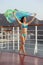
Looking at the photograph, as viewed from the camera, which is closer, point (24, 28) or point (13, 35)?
point (24, 28)

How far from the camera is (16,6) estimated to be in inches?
176

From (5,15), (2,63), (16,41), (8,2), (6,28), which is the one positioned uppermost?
(8,2)

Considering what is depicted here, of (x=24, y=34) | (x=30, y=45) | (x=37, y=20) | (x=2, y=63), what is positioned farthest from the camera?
(x=30, y=45)

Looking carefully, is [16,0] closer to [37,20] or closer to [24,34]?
[37,20]

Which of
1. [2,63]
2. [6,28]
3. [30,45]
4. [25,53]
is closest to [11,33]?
[6,28]

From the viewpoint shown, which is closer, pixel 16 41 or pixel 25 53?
pixel 25 53

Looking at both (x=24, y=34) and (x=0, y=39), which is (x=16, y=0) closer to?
(x=0, y=39)

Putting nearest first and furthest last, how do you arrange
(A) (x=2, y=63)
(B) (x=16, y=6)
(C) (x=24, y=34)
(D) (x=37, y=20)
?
1. (A) (x=2, y=63)
2. (C) (x=24, y=34)
3. (D) (x=37, y=20)
4. (B) (x=16, y=6)

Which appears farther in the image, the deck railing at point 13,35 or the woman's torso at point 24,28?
the deck railing at point 13,35

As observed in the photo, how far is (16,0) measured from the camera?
4598mm

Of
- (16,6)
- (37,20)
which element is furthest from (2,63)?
(16,6)

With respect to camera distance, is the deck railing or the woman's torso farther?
the deck railing

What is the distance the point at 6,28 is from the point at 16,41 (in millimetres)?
316

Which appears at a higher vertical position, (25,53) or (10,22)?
(10,22)
